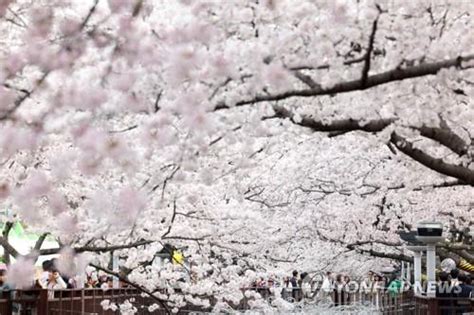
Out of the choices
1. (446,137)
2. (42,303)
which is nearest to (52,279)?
(42,303)

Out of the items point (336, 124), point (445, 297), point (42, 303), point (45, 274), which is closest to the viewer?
point (336, 124)

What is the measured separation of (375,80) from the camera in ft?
19.9

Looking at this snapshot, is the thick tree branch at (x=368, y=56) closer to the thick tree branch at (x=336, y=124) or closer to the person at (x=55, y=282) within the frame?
the thick tree branch at (x=336, y=124)

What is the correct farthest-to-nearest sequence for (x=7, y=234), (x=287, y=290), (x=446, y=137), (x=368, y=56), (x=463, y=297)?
(x=287, y=290) < (x=463, y=297) < (x=7, y=234) < (x=446, y=137) < (x=368, y=56)

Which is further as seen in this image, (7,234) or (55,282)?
(55,282)

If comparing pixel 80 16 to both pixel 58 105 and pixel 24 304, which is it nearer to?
pixel 58 105

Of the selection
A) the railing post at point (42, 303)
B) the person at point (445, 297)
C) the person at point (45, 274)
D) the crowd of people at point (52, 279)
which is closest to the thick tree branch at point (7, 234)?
the crowd of people at point (52, 279)

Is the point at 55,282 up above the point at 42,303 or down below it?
above

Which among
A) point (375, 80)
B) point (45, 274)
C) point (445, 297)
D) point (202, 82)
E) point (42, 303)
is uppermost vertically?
point (375, 80)

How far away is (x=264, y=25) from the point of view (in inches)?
240

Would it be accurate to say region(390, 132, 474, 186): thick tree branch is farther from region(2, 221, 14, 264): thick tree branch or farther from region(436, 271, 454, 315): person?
region(436, 271, 454, 315): person

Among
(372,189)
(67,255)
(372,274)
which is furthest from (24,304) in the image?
(372,274)

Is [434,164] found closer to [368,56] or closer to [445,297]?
[368,56]

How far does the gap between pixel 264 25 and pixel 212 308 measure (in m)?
11.5
